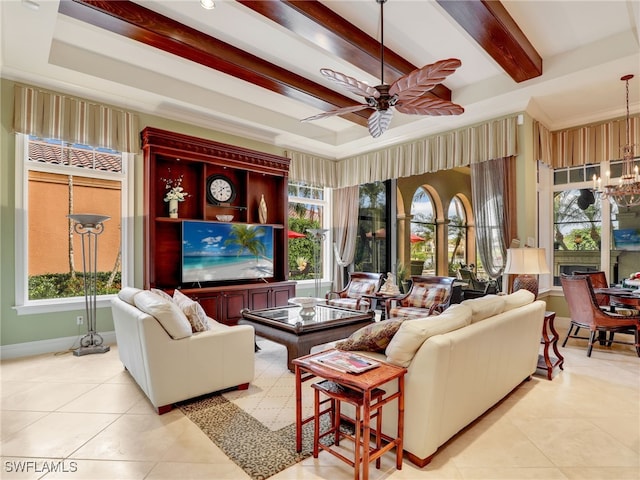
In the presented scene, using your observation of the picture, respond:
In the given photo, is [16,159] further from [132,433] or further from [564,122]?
[564,122]

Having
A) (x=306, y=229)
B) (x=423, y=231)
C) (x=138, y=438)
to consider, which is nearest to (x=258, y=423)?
(x=138, y=438)

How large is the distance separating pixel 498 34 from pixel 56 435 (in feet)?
15.9

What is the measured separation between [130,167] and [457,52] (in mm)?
4368

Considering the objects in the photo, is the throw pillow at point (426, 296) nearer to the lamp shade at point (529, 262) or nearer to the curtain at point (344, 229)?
the lamp shade at point (529, 262)

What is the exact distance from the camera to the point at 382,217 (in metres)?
7.07

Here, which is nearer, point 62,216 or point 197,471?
point 197,471

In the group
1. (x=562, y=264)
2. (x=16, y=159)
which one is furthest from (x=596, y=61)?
(x=16, y=159)

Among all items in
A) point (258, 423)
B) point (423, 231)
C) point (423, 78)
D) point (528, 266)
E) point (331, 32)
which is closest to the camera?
point (258, 423)

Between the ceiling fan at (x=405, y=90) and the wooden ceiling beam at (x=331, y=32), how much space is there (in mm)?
456

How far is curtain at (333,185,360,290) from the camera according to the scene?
6.99 m

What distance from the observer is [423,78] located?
2.62 meters

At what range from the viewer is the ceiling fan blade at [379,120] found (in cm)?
325

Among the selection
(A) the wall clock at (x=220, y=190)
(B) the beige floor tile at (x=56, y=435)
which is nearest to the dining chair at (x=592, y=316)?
(A) the wall clock at (x=220, y=190)

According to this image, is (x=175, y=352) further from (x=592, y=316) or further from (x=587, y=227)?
(x=587, y=227)
